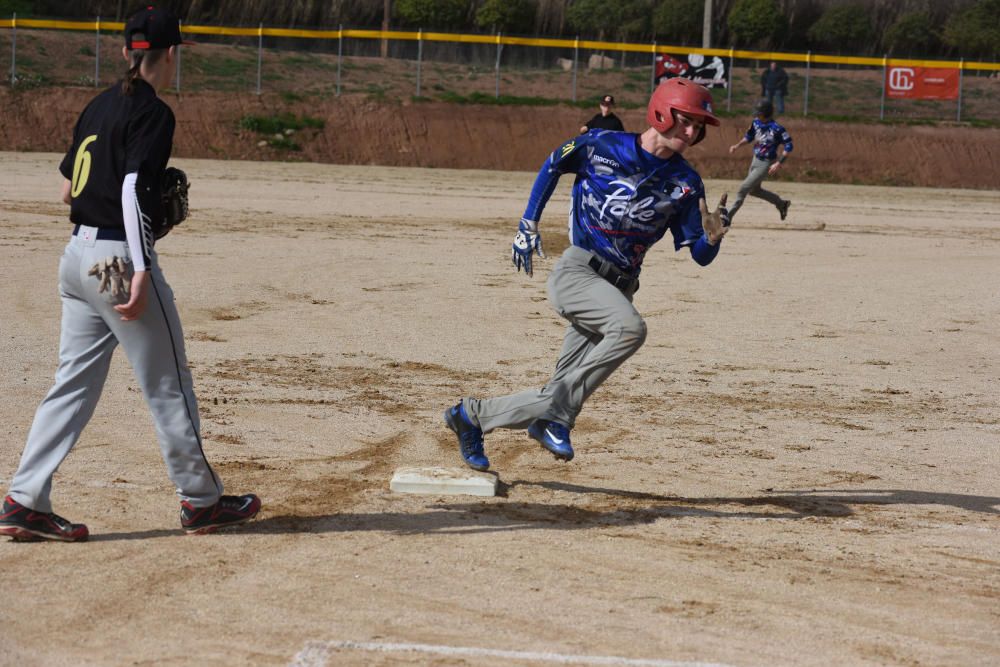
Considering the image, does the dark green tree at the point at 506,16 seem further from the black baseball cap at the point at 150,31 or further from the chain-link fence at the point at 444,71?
the black baseball cap at the point at 150,31

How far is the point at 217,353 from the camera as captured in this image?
33.0 feet

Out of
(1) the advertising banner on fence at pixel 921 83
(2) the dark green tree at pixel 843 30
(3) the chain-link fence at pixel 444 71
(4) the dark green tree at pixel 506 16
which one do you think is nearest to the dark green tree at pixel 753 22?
(2) the dark green tree at pixel 843 30

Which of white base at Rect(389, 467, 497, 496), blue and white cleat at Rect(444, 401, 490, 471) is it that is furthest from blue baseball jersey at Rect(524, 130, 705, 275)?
white base at Rect(389, 467, 497, 496)

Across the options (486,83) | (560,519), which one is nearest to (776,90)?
(486,83)

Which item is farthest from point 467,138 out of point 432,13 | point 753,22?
point 753,22

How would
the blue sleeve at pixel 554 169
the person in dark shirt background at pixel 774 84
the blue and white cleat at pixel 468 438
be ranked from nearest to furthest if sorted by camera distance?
the blue sleeve at pixel 554 169, the blue and white cleat at pixel 468 438, the person in dark shirt background at pixel 774 84

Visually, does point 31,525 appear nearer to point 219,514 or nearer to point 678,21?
point 219,514

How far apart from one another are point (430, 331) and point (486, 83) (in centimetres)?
3223

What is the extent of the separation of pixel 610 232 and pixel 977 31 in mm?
54031

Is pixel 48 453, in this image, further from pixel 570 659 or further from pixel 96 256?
pixel 570 659

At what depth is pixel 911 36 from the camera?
5659 centimetres

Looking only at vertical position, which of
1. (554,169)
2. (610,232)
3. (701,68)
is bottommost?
(610,232)

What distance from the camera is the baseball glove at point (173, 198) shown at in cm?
524

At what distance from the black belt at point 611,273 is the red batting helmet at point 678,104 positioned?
0.71m
